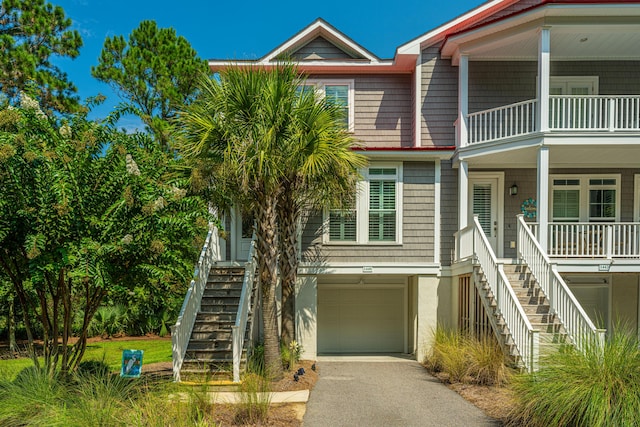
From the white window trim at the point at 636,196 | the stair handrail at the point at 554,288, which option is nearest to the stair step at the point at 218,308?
the stair handrail at the point at 554,288

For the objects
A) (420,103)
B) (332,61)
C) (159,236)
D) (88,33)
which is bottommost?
(159,236)

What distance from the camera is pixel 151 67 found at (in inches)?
639

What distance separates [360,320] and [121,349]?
7.66 meters

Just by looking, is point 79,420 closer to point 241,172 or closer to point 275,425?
point 275,425

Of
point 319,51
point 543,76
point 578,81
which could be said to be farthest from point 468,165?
point 319,51

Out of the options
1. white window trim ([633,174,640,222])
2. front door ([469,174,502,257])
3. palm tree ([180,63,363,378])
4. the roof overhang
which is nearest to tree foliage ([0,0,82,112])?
the roof overhang

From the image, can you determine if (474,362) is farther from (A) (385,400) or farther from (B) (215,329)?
(B) (215,329)

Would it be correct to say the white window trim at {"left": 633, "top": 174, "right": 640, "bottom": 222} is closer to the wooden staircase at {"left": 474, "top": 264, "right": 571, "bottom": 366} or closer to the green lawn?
the wooden staircase at {"left": 474, "top": 264, "right": 571, "bottom": 366}

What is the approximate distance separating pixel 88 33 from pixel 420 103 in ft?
34.7

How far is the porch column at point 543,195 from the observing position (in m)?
10.5

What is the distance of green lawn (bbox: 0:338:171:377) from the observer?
41.4 ft

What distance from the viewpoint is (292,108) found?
9.10 meters

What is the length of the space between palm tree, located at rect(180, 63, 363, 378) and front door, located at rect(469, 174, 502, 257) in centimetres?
513

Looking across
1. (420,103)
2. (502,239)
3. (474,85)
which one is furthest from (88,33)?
(502,239)
